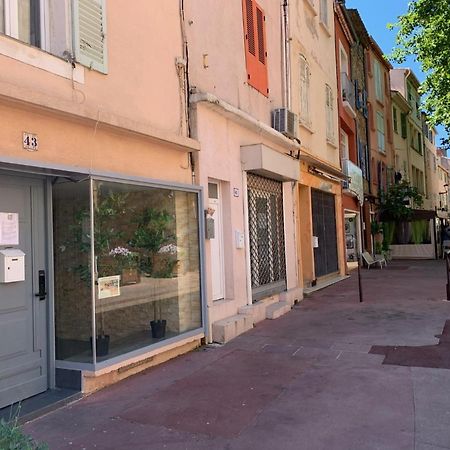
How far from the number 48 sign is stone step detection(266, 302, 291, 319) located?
5543mm

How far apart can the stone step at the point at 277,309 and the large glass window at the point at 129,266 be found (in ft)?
7.89

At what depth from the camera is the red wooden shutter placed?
944 centimetres

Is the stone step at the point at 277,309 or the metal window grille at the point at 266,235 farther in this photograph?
the metal window grille at the point at 266,235

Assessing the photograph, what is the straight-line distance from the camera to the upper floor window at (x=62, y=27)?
5.13 metres

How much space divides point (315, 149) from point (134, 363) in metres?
9.15

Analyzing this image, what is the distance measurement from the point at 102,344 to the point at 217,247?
→ 10.8 ft

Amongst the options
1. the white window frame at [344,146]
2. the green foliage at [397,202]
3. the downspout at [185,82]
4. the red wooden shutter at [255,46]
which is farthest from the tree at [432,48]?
the downspout at [185,82]

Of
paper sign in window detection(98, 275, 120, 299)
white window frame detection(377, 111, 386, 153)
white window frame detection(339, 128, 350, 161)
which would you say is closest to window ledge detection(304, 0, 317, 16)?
white window frame detection(339, 128, 350, 161)

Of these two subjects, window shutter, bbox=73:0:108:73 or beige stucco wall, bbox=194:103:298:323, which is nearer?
window shutter, bbox=73:0:108:73

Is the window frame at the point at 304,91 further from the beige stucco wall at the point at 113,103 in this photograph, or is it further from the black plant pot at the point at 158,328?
the black plant pot at the point at 158,328

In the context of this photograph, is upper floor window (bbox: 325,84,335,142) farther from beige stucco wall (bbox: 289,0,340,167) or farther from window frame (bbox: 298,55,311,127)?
window frame (bbox: 298,55,311,127)

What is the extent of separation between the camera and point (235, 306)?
27.1 ft

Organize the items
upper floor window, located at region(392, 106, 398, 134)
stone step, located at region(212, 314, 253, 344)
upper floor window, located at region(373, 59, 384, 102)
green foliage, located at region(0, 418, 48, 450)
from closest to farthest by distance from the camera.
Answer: green foliage, located at region(0, 418, 48, 450) < stone step, located at region(212, 314, 253, 344) < upper floor window, located at region(373, 59, 384, 102) < upper floor window, located at region(392, 106, 398, 134)

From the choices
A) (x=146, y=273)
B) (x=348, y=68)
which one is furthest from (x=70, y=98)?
(x=348, y=68)
